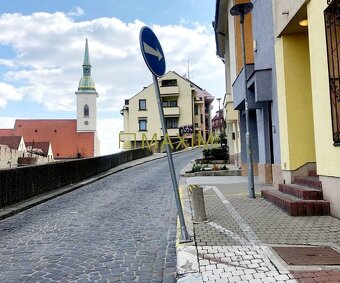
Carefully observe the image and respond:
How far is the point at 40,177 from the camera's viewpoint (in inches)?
539

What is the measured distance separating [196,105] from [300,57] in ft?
170

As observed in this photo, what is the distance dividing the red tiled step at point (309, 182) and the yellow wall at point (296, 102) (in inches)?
19.0

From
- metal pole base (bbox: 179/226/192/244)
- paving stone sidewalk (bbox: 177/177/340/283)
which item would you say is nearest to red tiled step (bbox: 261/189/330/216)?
paving stone sidewalk (bbox: 177/177/340/283)

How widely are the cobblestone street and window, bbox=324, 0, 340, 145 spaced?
373cm

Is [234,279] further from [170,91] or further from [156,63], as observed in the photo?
[170,91]

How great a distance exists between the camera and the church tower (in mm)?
94556

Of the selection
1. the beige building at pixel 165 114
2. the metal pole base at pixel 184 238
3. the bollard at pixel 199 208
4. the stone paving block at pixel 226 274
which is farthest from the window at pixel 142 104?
the stone paving block at pixel 226 274

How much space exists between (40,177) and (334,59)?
10.8 m

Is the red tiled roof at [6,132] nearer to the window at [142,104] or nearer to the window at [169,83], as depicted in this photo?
the window at [142,104]

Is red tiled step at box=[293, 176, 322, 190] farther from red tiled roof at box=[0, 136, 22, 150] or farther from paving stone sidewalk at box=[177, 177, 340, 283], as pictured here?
red tiled roof at box=[0, 136, 22, 150]

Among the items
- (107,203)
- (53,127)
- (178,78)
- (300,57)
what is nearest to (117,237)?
(107,203)

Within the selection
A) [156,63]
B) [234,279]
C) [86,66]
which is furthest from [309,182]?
[86,66]

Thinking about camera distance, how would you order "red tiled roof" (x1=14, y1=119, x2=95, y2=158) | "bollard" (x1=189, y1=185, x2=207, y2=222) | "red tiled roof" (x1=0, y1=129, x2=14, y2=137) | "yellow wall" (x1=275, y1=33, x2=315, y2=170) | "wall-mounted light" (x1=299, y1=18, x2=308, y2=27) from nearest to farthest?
"bollard" (x1=189, y1=185, x2=207, y2=222) → "wall-mounted light" (x1=299, y1=18, x2=308, y2=27) → "yellow wall" (x1=275, y1=33, x2=315, y2=170) → "red tiled roof" (x1=14, y1=119, x2=95, y2=158) → "red tiled roof" (x1=0, y1=129, x2=14, y2=137)

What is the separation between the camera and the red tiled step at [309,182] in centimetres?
788
